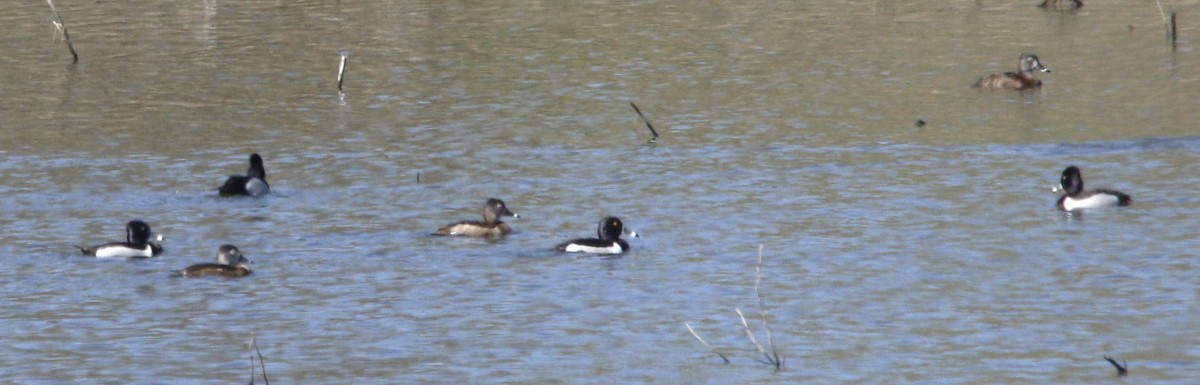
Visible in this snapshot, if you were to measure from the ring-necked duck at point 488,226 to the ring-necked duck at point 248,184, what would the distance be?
4.06 metres

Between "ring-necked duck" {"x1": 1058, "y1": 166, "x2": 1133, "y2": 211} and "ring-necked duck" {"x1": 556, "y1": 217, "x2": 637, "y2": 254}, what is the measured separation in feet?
18.3

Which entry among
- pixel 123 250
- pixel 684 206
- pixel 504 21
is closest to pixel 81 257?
pixel 123 250

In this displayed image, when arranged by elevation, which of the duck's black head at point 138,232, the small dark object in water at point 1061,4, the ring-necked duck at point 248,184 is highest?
the duck's black head at point 138,232

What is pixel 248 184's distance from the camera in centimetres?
2505

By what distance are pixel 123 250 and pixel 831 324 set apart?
8.10 m

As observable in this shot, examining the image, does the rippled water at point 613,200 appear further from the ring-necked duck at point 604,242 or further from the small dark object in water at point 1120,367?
the ring-necked duck at point 604,242

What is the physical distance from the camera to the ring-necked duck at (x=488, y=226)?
2162cm

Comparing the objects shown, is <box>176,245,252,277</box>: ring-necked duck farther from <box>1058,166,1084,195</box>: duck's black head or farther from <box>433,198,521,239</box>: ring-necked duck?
<box>1058,166,1084,195</box>: duck's black head

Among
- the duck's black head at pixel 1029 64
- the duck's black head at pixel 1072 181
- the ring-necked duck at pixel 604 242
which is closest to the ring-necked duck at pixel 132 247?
the ring-necked duck at pixel 604 242

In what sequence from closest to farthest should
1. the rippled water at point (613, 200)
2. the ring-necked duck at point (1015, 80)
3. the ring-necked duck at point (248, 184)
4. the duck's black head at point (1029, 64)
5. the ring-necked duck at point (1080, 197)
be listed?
1. the rippled water at point (613, 200)
2. the ring-necked duck at point (1080, 197)
3. the ring-necked duck at point (248, 184)
4. the ring-necked duck at point (1015, 80)
5. the duck's black head at point (1029, 64)

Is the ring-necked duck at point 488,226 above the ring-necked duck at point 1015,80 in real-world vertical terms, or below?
above

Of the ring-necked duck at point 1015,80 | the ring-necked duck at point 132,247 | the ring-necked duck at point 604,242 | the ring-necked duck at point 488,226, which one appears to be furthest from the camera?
the ring-necked duck at point 1015,80

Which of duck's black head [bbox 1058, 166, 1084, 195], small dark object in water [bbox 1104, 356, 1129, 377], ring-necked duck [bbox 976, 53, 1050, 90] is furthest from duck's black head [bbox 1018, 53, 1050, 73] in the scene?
small dark object in water [bbox 1104, 356, 1129, 377]

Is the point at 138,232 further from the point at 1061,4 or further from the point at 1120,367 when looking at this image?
the point at 1061,4
